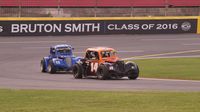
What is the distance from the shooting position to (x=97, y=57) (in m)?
23.2

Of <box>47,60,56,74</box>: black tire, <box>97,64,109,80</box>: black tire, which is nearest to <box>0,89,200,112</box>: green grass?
<box>97,64,109,80</box>: black tire

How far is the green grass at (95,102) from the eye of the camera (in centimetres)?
1121

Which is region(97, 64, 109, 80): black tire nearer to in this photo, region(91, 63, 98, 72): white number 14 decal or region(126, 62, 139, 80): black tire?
region(91, 63, 98, 72): white number 14 decal

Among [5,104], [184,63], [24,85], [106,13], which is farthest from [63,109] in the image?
[106,13]

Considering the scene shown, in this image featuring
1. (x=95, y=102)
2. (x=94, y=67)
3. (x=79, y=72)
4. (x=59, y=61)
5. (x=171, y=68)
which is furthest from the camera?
(x=59, y=61)

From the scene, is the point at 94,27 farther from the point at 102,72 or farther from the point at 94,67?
the point at 102,72

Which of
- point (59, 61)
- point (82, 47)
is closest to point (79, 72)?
point (59, 61)

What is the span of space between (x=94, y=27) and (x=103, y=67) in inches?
842

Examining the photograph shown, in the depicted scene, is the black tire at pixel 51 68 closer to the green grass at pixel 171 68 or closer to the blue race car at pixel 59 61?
the blue race car at pixel 59 61

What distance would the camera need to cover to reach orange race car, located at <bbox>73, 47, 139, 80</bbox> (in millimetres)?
22031

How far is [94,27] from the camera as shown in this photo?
142 feet

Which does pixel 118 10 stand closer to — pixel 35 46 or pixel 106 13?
pixel 106 13

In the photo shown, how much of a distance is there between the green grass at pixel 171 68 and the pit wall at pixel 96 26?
12.5m

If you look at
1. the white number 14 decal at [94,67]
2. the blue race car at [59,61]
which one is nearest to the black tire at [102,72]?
the white number 14 decal at [94,67]
